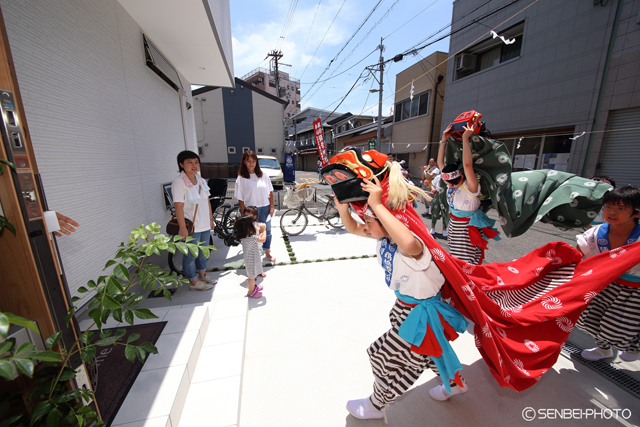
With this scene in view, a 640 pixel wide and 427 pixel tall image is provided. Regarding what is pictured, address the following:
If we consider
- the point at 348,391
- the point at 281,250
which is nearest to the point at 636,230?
the point at 348,391

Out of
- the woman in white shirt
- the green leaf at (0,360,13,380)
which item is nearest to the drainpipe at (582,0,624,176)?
the woman in white shirt

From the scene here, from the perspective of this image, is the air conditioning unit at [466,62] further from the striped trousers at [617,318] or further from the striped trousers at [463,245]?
the striped trousers at [617,318]

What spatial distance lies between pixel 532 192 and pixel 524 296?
87 centimetres

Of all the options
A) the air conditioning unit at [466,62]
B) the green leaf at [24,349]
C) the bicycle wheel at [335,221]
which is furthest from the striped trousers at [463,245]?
the air conditioning unit at [466,62]

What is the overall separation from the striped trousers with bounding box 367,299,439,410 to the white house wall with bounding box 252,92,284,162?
762 inches

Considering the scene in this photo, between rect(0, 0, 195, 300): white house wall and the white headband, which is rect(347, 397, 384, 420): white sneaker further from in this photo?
rect(0, 0, 195, 300): white house wall

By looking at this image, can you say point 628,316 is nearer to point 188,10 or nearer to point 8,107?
point 8,107

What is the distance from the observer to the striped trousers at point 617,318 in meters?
1.77

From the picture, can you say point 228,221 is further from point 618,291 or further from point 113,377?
point 618,291

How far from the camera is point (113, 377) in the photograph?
5.52ft

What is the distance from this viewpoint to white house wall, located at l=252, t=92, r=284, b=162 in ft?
61.4

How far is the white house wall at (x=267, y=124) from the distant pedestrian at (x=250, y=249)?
57.3 feet

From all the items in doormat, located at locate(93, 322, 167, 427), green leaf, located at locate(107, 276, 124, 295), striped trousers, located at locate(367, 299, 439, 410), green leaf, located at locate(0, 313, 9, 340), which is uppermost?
green leaf, located at locate(0, 313, 9, 340)

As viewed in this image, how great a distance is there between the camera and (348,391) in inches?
72.0
